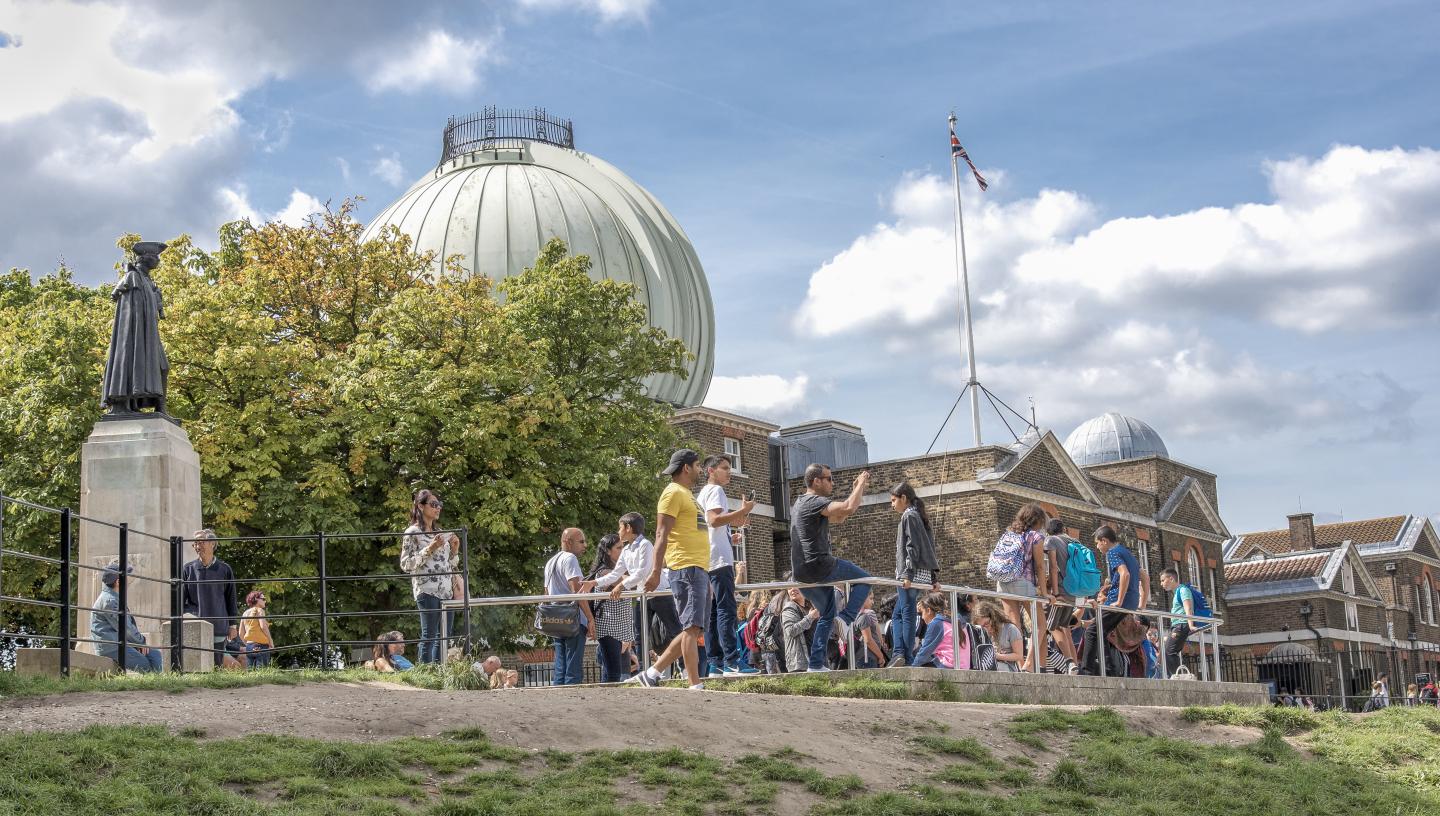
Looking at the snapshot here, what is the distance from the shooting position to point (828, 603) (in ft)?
46.3

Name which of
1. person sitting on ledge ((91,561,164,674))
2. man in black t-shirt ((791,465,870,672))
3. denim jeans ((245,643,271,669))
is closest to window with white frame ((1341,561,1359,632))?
denim jeans ((245,643,271,669))

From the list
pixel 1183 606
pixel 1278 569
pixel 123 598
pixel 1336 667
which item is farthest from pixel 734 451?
pixel 123 598

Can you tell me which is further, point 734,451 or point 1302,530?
point 1302,530

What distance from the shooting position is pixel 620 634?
14445 millimetres

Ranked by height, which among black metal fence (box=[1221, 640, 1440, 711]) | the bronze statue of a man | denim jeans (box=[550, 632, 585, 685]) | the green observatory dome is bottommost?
black metal fence (box=[1221, 640, 1440, 711])

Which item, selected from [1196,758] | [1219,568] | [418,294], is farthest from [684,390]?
[1196,758]

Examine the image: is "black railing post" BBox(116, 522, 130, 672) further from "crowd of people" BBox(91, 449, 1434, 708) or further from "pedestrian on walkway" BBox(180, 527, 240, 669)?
"pedestrian on walkway" BBox(180, 527, 240, 669)

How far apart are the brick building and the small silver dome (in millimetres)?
5494

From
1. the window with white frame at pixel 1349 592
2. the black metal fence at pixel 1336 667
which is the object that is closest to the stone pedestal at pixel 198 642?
the black metal fence at pixel 1336 667

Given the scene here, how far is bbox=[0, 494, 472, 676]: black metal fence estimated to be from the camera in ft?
45.1

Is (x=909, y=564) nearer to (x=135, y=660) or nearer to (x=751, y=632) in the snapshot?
(x=751, y=632)

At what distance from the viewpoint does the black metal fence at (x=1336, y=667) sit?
168ft

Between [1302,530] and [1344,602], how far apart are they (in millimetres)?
7185

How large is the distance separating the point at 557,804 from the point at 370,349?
18716 mm
